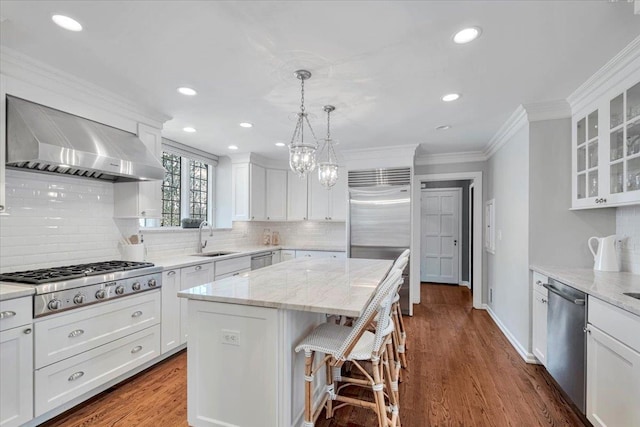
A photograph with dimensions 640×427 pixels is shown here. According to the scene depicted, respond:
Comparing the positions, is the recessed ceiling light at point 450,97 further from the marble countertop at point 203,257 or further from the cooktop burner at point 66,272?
the cooktop burner at point 66,272

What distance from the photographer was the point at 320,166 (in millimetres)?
2770

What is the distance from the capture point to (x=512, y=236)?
345cm

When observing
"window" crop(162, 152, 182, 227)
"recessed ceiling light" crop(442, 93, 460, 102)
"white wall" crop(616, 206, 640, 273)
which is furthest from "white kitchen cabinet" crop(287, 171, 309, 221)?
"white wall" crop(616, 206, 640, 273)

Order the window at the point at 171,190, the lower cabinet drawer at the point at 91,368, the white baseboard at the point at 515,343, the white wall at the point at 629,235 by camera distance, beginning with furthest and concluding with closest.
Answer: the window at the point at 171,190 < the white baseboard at the point at 515,343 < the white wall at the point at 629,235 < the lower cabinet drawer at the point at 91,368

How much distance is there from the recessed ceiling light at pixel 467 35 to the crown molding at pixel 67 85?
2.76 meters

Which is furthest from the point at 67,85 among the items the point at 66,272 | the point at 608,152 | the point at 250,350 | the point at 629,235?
the point at 629,235

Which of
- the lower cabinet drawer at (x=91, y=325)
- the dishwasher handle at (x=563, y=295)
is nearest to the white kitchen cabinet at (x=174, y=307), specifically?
the lower cabinet drawer at (x=91, y=325)

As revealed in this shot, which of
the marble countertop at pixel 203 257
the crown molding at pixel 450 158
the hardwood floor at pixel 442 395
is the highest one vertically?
the crown molding at pixel 450 158

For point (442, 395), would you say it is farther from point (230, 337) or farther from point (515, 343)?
point (230, 337)

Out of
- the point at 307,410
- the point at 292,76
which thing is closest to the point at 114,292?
the point at 307,410

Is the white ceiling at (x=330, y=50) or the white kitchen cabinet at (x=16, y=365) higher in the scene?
the white ceiling at (x=330, y=50)

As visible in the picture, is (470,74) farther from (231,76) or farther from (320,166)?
(231,76)

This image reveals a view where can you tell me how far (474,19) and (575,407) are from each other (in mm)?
2751

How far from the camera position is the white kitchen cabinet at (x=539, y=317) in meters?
2.66
